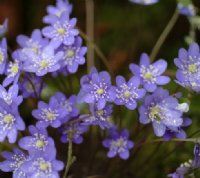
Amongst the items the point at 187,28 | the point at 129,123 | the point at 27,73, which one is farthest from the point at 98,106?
the point at 187,28

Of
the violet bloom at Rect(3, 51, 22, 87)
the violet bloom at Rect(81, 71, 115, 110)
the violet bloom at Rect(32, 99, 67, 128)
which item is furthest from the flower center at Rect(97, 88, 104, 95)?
the violet bloom at Rect(3, 51, 22, 87)

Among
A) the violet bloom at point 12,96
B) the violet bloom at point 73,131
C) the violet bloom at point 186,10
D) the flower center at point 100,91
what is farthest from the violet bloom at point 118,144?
the violet bloom at point 186,10

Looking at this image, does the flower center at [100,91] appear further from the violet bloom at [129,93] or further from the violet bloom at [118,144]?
the violet bloom at [118,144]

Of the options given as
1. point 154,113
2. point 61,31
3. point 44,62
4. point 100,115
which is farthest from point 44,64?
point 154,113

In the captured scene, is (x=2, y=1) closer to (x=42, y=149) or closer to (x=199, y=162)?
(x=42, y=149)

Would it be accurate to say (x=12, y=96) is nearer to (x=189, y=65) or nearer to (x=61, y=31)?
(x=61, y=31)

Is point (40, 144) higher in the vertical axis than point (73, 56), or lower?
lower
